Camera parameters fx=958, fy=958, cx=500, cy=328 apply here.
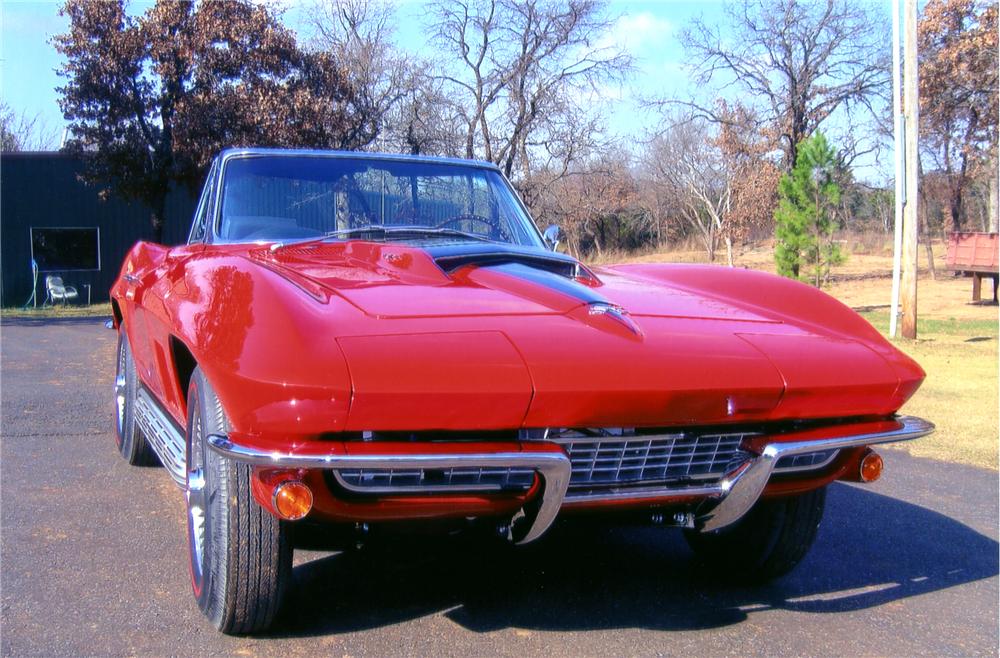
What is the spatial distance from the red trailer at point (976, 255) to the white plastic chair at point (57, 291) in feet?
68.5

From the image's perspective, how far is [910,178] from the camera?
1380 cm

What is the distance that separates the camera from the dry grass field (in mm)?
6902

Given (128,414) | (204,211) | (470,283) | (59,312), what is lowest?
(59,312)

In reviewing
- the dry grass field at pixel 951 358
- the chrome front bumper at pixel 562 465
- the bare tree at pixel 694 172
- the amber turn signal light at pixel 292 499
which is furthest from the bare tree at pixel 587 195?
the amber turn signal light at pixel 292 499

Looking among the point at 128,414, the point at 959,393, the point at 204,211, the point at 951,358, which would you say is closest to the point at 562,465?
the point at 204,211

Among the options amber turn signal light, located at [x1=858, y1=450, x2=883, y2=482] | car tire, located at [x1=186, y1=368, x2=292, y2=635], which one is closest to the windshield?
car tire, located at [x1=186, y1=368, x2=292, y2=635]

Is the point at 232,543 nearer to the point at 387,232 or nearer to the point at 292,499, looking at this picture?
the point at 292,499

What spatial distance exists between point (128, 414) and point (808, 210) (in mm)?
21827

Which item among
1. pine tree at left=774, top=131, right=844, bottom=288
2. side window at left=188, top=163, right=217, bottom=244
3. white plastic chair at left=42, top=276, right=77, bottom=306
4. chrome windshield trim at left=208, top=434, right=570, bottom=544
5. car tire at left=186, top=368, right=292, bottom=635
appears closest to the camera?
chrome windshield trim at left=208, top=434, right=570, bottom=544

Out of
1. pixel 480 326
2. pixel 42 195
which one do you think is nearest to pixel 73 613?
pixel 480 326

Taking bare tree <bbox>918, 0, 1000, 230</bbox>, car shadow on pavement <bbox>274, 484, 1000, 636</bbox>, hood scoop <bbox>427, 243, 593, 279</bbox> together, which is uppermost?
bare tree <bbox>918, 0, 1000, 230</bbox>

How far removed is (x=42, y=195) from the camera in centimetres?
2255

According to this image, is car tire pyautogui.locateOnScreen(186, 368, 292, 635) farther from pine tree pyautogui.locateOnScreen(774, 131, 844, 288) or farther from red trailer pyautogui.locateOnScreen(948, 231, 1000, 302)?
pine tree pyautogui.locateOnScreen(774, 131, 844, 288)

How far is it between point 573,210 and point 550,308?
879 inches
